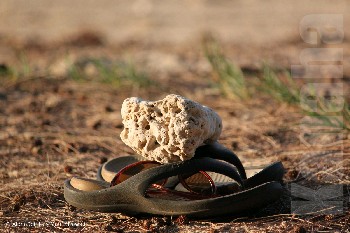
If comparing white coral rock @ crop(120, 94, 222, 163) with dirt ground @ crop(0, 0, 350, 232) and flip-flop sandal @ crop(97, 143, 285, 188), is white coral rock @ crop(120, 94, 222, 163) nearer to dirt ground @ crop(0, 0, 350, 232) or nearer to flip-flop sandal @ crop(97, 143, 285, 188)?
flip-flop sandal @ crop(97, 143, 285, 188)

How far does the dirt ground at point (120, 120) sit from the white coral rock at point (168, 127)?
0.93 feet

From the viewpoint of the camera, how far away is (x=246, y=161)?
3.51 m

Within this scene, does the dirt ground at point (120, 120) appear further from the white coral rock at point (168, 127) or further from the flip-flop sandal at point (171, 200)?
the white coral rock at point (168, 127)

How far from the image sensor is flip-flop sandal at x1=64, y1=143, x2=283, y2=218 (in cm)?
256

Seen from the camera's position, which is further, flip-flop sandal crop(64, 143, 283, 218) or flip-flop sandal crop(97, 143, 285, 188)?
flip-flop sandal crop(97, 143, 285, 188)

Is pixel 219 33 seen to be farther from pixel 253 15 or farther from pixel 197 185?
pixel 197 185

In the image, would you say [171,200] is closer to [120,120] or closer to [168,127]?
[168,127]

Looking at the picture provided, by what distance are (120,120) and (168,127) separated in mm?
2111

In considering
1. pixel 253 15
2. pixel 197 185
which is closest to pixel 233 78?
pixel 197 185

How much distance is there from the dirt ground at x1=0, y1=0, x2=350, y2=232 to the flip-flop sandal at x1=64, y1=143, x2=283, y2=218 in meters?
0.08

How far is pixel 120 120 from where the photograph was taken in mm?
4719

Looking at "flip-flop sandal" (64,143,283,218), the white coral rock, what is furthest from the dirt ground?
the white coral rock

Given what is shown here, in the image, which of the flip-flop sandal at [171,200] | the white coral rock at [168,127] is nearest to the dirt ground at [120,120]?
the flip-flop sandal at [171,200]

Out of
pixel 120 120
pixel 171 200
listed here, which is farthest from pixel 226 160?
pixel 120 120
